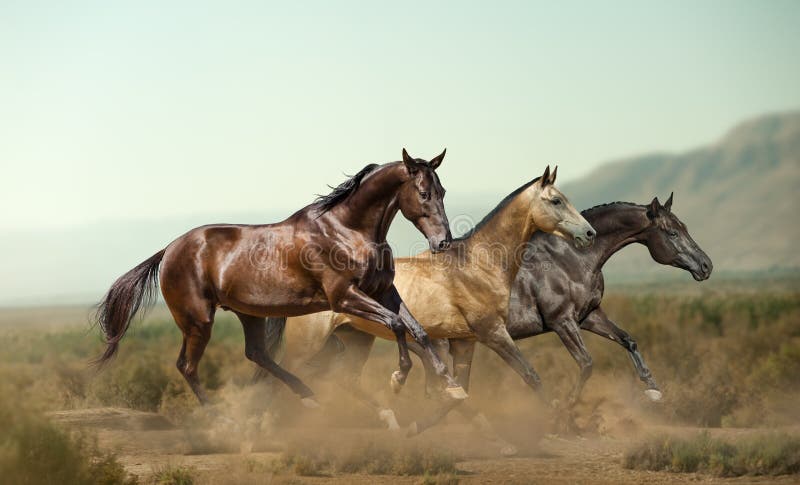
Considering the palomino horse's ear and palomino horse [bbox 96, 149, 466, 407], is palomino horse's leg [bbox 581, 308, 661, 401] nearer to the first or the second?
palomino horse [bbox 96, 149, 466, 407]

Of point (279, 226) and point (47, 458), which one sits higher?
point (279, 226)

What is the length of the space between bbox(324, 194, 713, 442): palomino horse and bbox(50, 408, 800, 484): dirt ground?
0.95 meters

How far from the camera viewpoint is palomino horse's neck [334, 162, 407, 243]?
8.24m

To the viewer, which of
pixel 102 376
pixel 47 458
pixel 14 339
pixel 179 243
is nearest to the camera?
pixel 47 458

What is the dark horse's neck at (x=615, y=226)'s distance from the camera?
36.6 ft

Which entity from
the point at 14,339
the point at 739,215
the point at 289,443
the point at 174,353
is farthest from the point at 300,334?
the point at 739,215

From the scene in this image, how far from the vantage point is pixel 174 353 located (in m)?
21.3

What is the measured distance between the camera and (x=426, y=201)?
791 cm

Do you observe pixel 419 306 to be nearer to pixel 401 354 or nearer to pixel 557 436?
pixel 401 354

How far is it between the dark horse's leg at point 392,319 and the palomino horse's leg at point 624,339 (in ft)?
10.6

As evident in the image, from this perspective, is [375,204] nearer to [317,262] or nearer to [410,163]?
[410,163]

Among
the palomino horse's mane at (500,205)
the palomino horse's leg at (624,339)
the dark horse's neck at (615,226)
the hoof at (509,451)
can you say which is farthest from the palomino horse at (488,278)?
the dark horse's neck at (615,226)

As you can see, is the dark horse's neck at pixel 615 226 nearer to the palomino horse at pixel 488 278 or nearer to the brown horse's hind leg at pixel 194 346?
the palomino horse at pixel 488 278

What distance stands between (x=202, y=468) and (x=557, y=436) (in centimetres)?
409
